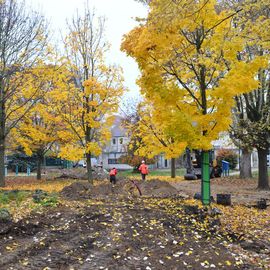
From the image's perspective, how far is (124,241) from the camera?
7.16 meters

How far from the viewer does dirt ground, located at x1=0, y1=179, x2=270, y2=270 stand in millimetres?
6062

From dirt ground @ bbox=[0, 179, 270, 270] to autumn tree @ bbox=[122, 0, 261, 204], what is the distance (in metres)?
2.32

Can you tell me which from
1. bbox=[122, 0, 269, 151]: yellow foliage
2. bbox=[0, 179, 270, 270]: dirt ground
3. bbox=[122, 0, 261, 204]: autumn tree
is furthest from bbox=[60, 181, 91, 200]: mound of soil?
bbox=[122, 0, 261, 204]: autumn tree

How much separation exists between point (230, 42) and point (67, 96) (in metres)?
9.80

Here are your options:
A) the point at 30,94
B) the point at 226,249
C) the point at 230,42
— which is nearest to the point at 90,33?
the point at 30,94

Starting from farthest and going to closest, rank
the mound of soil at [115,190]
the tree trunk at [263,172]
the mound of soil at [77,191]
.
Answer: the tree trunk at [263,172]
the mound of soil at [115,190]
the mound of soil at [77,191]

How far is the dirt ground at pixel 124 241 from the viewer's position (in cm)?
606

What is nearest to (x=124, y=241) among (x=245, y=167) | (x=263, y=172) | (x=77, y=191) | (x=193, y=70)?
(x=193, y=70)

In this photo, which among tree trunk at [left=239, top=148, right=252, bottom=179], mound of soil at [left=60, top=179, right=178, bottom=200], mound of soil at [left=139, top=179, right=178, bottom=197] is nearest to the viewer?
mound of soil at [left=60, top=179, right=178, bottom=200]

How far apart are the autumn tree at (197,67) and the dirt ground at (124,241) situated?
2.32 m

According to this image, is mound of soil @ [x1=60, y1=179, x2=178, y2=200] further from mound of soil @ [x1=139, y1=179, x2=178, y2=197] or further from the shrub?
the shrub

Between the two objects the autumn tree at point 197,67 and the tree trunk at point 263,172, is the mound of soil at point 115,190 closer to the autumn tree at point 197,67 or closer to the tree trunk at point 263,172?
the autumn tree at point 197,67

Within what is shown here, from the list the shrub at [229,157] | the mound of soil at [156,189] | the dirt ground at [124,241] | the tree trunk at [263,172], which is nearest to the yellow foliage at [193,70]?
the dirt ground at [124,241]

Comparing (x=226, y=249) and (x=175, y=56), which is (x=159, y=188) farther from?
(x=226, y=249)
